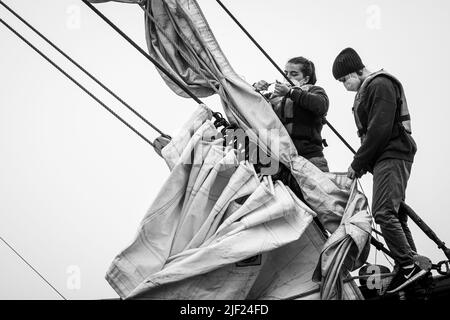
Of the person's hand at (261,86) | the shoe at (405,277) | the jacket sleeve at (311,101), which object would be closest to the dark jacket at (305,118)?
the jacket sleeve at (311,101)

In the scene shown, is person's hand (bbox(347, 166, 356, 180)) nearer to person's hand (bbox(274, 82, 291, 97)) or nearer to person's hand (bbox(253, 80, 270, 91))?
person's hand (bbox(274, 82, 291, 97))

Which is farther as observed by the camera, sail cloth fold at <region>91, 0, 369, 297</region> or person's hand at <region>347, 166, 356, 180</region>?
person's hand at <region>347, 166, 356, 180</region>

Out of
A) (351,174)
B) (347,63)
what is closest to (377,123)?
(351,174)

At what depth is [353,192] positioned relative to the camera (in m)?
3.21

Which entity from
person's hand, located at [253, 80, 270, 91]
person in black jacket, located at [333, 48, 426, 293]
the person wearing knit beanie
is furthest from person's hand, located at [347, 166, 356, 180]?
person's hand, located at [253, 80, 270, 91]

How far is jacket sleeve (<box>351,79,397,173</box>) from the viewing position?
3.11 meters

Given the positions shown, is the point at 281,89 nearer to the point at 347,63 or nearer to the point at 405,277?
the point at 347,63

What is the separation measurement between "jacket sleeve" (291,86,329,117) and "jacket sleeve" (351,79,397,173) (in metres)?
0.26

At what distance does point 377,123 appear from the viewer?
123 inches

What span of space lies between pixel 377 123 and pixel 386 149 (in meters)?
0.13

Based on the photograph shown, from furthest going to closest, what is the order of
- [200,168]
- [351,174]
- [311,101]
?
[311,101]
[351,174]
[200,168]

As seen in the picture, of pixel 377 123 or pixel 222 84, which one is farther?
pixel 222 84

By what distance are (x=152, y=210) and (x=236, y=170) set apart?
434mm

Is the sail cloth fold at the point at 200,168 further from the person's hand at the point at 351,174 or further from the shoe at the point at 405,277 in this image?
the shoe at the point at 405,277
